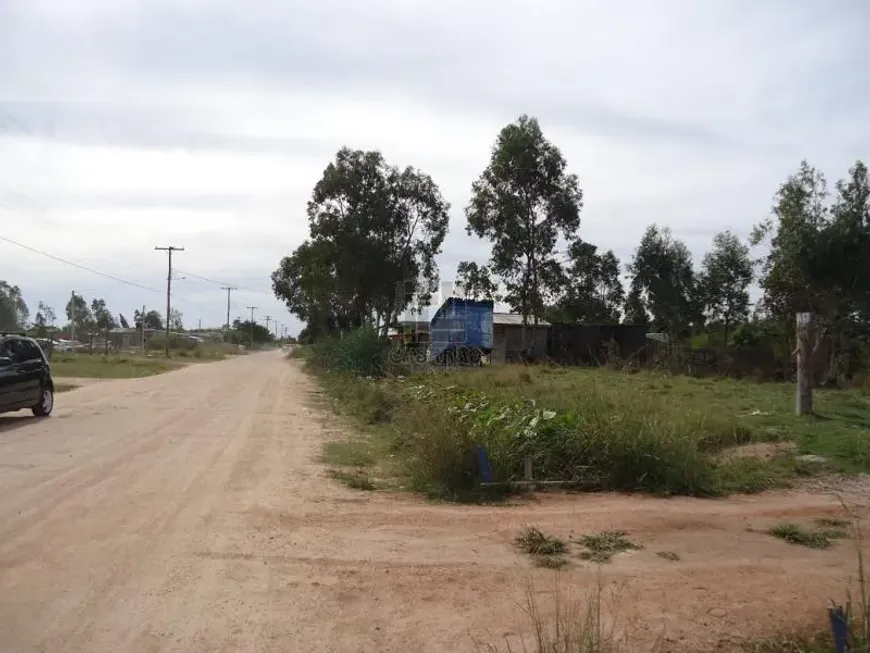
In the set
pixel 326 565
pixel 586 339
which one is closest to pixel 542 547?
pixel 326 565

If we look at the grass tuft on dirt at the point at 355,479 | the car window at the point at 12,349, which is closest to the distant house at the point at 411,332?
the car window at the point at 12,349

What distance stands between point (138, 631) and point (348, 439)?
9200mm

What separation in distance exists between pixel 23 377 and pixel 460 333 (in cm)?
1754

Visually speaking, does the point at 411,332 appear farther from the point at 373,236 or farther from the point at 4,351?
the point at 4,351

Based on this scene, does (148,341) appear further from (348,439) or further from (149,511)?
(149,511)

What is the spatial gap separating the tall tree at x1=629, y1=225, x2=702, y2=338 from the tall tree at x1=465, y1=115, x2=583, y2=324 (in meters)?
10.5

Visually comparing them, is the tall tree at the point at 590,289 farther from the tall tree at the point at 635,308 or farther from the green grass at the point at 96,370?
the green grass at the point at 96,370

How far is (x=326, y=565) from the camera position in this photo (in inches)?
229

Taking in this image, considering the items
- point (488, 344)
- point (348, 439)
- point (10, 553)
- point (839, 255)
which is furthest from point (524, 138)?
point (10, 553)

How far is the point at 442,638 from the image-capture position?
4500mm

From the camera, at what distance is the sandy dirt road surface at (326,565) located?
4598 millimetres

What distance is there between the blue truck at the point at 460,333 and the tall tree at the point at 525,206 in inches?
236

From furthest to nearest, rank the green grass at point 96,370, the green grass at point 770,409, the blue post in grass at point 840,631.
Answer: the green grass at point 96,370 < the green grass at point 770,409 < the blue post in grass at point 840,631

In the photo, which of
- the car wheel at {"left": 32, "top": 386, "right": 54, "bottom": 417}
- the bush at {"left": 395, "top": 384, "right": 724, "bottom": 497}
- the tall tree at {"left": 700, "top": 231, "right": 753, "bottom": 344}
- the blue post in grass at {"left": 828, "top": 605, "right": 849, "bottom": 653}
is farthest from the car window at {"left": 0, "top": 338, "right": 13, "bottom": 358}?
the tall tree at {"left": 700, "top": 231, "right": 753, "bottom": 344}
